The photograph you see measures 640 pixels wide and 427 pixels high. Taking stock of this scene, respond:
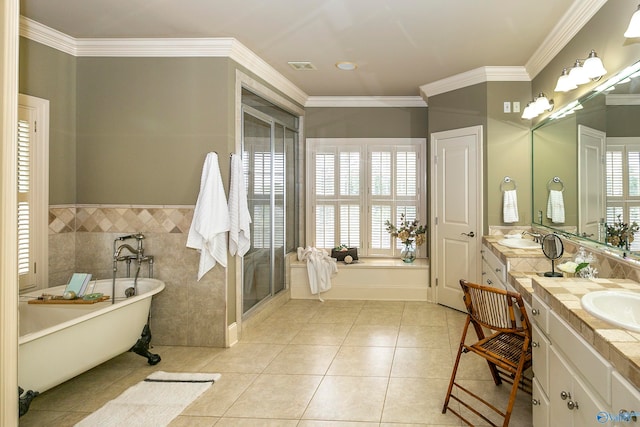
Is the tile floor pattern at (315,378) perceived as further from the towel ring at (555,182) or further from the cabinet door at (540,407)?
the towel ring at (555,182)

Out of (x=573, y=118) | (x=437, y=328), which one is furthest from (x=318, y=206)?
(x=573, y=118)

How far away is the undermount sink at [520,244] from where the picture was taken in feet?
11.8

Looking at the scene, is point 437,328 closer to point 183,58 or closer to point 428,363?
point 428,363

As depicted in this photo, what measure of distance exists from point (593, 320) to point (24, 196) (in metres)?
3.82

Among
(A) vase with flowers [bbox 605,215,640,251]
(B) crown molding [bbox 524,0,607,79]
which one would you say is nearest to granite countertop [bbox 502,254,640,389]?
(A) vase with flowers [bbox 605,215,640,251]

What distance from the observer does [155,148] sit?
12.7ft

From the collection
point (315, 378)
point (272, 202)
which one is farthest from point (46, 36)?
point (315, 378)

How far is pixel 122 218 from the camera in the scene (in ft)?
12.8

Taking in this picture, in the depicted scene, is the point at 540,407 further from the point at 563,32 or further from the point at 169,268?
the point at 169,268

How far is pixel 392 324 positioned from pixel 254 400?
2.02m

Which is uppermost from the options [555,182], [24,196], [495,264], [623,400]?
[555,182]

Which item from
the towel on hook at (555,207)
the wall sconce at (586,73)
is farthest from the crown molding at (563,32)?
the towel on hook at (555,207)

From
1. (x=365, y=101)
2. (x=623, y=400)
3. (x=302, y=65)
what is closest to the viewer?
(x=623, y=400)

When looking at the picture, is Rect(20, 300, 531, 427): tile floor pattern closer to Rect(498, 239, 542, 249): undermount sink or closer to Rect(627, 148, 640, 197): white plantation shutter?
Rect(498, 239, 542, 249): undermount sink
